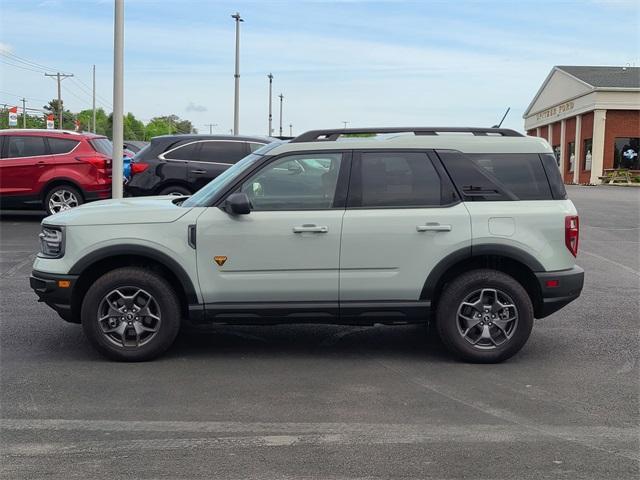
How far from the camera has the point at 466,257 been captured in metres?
6.07

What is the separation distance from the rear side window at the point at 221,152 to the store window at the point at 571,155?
140ft

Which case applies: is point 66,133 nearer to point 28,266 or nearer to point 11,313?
point 28,266

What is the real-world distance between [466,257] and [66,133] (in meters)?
11.4

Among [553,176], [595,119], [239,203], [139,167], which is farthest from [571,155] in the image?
[239,203]

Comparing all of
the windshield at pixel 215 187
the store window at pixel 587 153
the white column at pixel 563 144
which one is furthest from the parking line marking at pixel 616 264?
the white column at pixel 563 144

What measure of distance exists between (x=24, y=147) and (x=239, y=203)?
10895 mm

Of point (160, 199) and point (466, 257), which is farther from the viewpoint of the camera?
point (160, 199)

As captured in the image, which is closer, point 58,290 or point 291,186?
point 58,290

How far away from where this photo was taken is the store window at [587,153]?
49188mm

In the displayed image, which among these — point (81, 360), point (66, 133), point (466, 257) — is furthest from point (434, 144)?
point (66, 133)

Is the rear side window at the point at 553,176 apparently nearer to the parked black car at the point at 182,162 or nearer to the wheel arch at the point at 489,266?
the wheel arch at the point at 489,266

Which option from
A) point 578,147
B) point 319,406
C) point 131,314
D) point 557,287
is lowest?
point 319,406

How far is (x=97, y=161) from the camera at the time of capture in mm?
15195

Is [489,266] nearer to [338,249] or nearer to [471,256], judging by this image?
[471,256]
